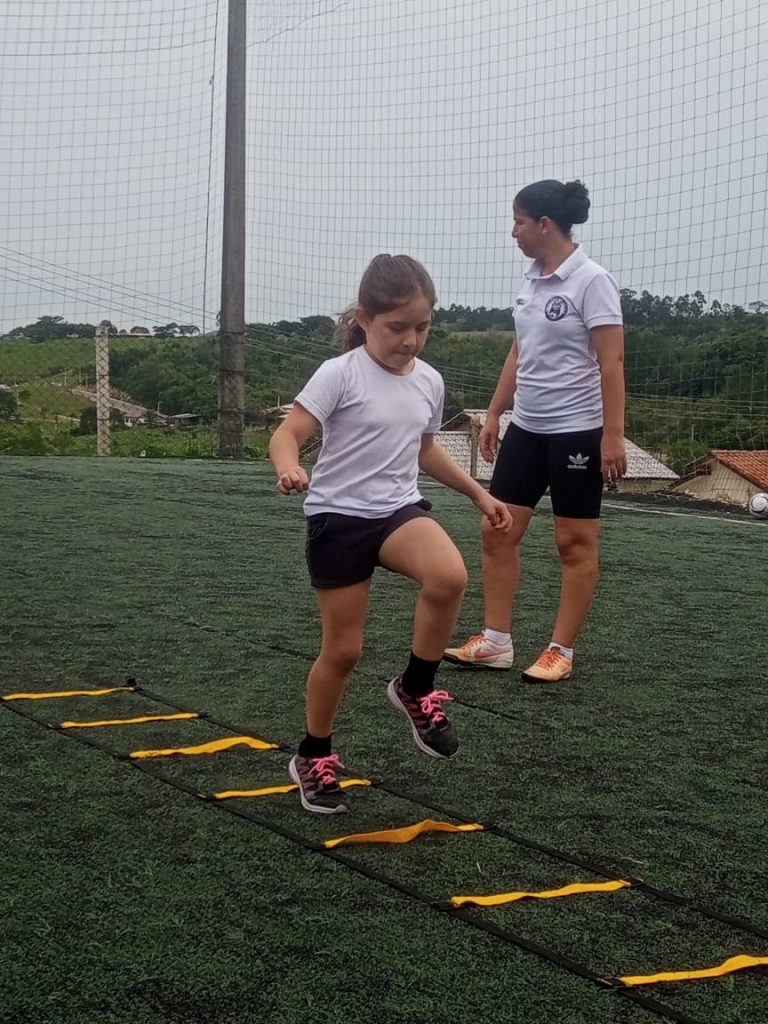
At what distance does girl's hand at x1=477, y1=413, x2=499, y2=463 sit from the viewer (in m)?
4.53

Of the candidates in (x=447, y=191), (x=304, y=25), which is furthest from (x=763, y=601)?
(x=304, y=25)

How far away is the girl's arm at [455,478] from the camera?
3.12 meters

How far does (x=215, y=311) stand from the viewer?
14.4 m

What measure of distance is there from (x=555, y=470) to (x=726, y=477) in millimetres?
11810

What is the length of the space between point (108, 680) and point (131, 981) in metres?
2.01

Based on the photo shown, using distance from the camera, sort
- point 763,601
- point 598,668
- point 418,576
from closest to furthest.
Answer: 1. point 418,576
2. point 598,668
3. point 763,601

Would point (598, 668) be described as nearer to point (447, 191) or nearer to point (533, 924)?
point (533, 924)

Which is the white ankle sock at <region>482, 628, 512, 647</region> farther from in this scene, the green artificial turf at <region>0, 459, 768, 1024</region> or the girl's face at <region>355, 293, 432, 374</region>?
the girl's face at <region>355, 293, 432, 374</region>

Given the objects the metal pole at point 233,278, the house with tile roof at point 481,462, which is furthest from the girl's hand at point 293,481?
the metal pole at point 233,278

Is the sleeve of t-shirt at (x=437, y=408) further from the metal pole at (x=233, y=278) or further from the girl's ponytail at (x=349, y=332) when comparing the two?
the metal pole at (x=233, y=278)

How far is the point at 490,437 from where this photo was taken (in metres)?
4.57

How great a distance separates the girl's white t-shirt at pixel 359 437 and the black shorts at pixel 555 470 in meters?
1.33

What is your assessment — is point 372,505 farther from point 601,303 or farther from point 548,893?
point 601,303

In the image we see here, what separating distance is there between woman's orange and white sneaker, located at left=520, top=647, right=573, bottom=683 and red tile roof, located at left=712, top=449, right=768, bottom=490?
9619 mm
